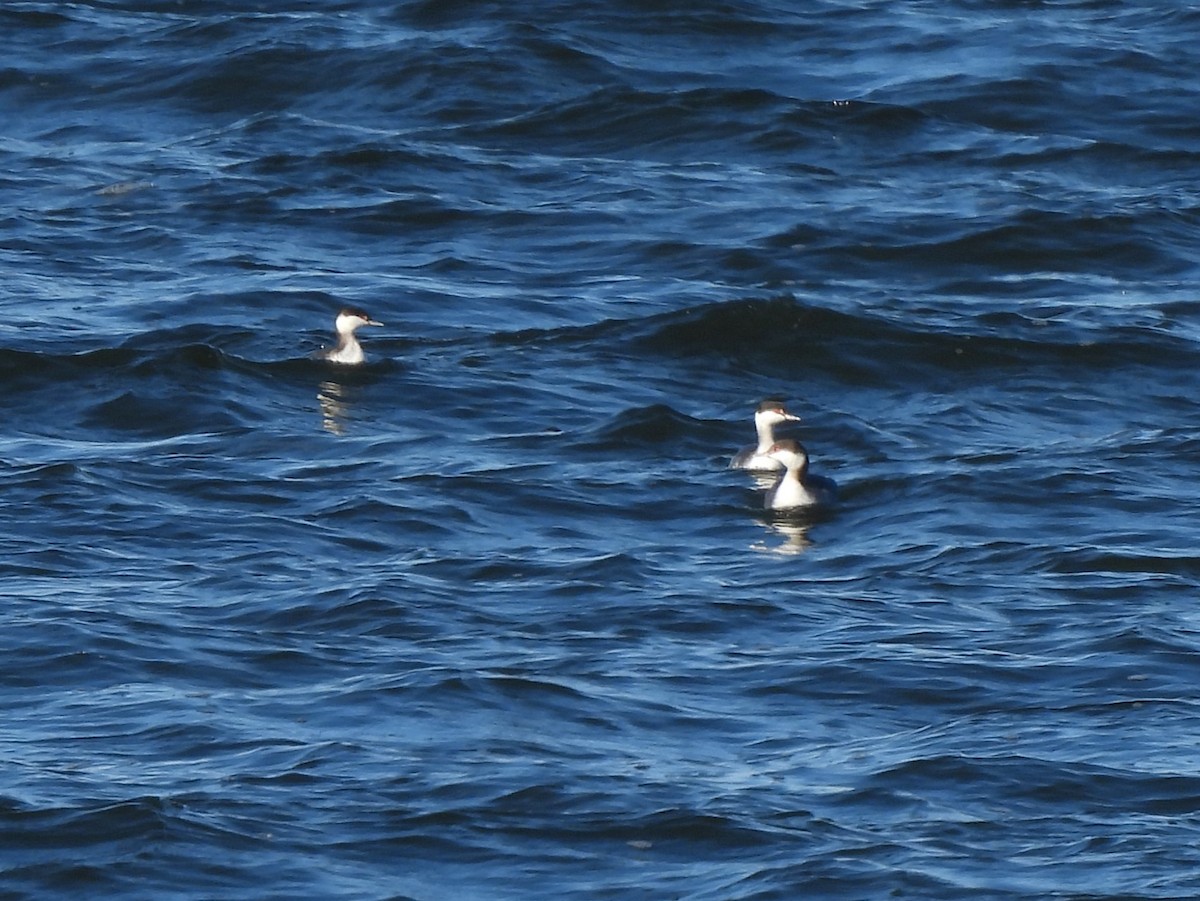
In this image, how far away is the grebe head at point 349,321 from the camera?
52.0 ft

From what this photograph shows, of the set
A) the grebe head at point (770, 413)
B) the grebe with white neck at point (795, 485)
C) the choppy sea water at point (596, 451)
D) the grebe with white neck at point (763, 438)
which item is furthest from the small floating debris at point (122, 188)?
the grebe with white neck at point (795, 485)

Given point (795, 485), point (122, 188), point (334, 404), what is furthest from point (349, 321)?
point (122, 188)

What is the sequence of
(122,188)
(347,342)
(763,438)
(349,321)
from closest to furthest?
(763,438), (349,321), (347,342), (122,188)

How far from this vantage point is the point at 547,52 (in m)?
23.4

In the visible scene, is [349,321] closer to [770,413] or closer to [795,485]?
[770,413]

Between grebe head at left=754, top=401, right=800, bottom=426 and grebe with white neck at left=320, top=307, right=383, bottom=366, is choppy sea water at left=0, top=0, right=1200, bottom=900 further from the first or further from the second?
grebe head at left=754, top=401, right=800, bottom=426

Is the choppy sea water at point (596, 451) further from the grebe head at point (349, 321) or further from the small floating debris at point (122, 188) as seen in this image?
the grebe head at point (349, 321)

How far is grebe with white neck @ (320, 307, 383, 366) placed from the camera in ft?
51.9

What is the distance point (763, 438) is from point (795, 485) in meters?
1.14

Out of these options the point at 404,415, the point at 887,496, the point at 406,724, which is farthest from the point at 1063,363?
the point at 406,724

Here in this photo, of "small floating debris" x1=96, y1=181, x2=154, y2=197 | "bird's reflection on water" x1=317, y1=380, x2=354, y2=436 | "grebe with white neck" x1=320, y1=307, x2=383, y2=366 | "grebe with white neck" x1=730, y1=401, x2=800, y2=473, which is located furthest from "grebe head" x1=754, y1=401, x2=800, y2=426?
"small floating debris" x1=96, y1=181, x2=154, y2=197

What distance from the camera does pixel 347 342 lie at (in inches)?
629

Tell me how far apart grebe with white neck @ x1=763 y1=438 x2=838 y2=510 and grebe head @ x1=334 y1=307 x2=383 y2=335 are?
3.04 m

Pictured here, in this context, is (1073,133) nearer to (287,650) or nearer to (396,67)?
(396,67)
